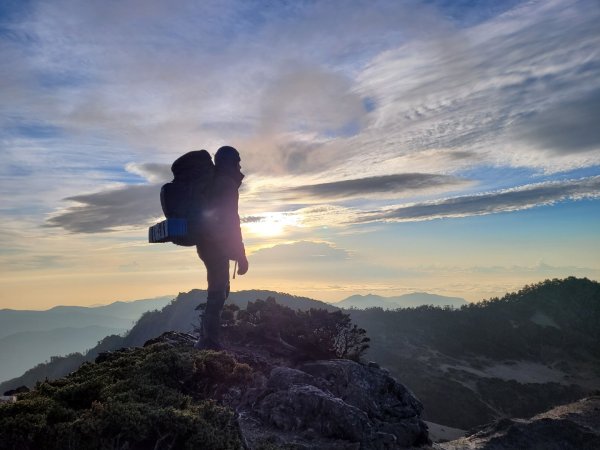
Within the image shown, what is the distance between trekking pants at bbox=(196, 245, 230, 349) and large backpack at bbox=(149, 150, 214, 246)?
693mm

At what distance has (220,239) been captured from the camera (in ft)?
39.9

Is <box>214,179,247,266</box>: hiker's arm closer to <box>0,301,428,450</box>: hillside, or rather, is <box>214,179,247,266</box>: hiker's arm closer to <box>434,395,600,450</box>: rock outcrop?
<box>0,301,428,450</box>: hillside

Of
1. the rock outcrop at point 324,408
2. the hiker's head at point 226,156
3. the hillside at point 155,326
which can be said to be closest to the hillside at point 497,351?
the rock outcrop at point 324,408

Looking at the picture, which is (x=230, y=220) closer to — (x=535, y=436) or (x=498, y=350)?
(x=535, y=436)

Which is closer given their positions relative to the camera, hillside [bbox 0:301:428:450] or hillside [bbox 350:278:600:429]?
hillside [bbox 0:301:428:450]

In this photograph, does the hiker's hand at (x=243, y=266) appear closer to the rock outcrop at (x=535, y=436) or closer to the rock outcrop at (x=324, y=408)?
the rock outcrop at (x=324, y=408)

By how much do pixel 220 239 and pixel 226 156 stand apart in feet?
8.07

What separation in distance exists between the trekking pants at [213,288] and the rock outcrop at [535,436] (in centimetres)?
821

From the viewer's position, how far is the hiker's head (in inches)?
476

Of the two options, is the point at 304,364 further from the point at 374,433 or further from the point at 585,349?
the point at 585,349

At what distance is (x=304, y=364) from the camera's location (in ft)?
43.6

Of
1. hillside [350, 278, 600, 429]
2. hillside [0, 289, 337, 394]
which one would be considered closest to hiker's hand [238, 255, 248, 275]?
hillside [350, 278, 600, 429]

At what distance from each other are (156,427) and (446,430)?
2222 cm

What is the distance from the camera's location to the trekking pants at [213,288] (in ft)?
40.7
